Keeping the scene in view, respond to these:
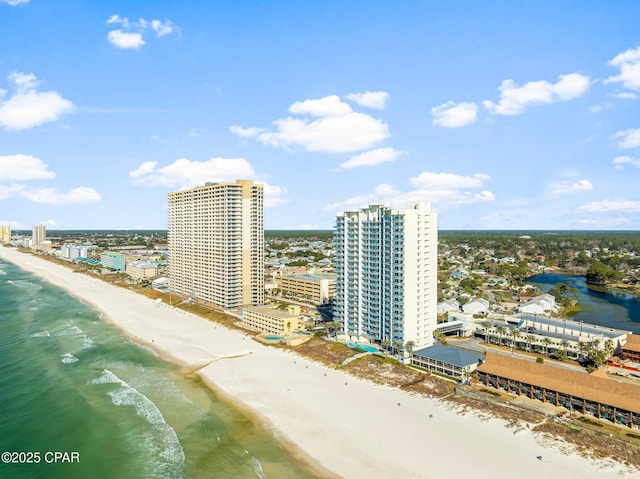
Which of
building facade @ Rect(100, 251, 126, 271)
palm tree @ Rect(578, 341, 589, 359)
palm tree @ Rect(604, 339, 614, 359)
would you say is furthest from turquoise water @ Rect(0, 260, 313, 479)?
building facade @ Rect(100, 251, 126, 271)

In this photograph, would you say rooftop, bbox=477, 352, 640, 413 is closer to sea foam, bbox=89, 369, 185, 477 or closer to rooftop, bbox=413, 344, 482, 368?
rooftop, bbox=413, 344, 482, 368

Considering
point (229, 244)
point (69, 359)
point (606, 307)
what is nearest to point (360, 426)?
point (69, 359)

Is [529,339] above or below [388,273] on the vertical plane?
below

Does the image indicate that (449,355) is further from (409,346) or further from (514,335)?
(514,335)

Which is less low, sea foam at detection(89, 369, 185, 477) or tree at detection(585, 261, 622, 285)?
tree at detection(585, 261, 622, 285)

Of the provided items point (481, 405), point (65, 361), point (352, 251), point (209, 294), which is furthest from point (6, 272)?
point (481, 405)

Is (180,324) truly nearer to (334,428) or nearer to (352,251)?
(352,251)
